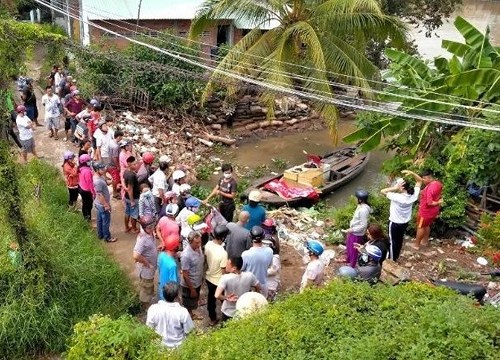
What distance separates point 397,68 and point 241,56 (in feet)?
13.3

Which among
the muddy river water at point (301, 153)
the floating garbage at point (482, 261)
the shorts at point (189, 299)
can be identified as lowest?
the muddy river water at point (301, 153)

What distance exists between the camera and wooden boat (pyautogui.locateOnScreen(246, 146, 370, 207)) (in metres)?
12.2

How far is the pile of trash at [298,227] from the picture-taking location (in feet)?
32.8

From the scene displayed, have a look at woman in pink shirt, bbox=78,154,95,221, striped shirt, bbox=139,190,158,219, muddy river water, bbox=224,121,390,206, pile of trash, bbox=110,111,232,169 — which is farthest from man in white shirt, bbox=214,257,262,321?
pile of trash, bbox=110,111,232,169

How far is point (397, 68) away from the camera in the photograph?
433 inches

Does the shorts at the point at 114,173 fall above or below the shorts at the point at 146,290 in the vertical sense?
above

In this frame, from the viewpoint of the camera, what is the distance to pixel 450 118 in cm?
997

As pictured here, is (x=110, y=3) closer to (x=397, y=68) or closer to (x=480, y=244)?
(x=397, y=68)

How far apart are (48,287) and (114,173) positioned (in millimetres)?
3743

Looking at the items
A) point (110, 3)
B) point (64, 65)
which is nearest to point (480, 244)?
point (64, 65)

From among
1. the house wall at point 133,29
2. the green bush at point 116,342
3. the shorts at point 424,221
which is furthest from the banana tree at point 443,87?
the house wall at point 133,29

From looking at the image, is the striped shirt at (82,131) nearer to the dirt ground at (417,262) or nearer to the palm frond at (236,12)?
the dirt ground at (417,262)

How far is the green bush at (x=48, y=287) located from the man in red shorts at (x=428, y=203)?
15.9 ft

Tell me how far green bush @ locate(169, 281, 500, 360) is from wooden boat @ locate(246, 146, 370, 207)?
6.50 m
